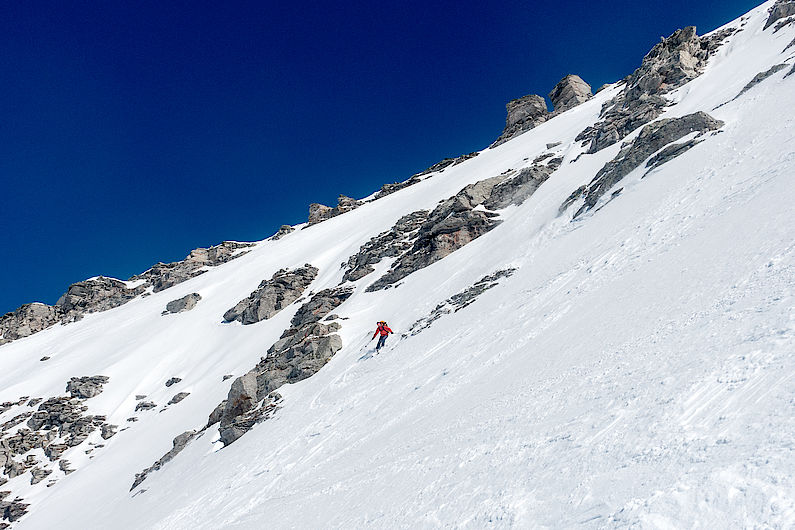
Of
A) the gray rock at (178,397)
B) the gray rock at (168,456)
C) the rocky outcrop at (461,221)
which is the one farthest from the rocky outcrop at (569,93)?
the gray rock at (168,456)

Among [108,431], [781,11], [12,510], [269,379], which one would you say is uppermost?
[781,11]

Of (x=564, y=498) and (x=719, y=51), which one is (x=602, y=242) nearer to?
(x=564, y=498)

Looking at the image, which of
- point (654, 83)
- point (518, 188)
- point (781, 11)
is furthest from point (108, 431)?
point (781, 11)

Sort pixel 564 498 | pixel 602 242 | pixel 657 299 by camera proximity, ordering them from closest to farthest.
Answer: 1. pixel 564 498
2. pixel 657 299
3. pixel 602 242

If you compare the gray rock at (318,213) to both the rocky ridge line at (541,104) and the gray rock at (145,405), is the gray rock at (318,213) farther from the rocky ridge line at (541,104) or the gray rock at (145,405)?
the gray rock at (145,405)

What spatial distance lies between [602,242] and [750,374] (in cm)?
1336

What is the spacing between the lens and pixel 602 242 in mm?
18062

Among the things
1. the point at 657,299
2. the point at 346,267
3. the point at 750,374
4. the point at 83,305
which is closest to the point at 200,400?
the point at 346,267

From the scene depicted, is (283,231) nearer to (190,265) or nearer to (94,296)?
(190,265)

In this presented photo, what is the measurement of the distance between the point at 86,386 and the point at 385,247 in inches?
1401

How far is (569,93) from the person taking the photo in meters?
92.6

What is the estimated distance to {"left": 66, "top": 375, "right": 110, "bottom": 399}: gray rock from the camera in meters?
45.7

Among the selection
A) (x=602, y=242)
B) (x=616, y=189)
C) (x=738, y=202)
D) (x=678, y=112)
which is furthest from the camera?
(x=678, y=112)

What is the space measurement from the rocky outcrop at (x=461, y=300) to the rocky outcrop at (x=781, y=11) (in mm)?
52883
